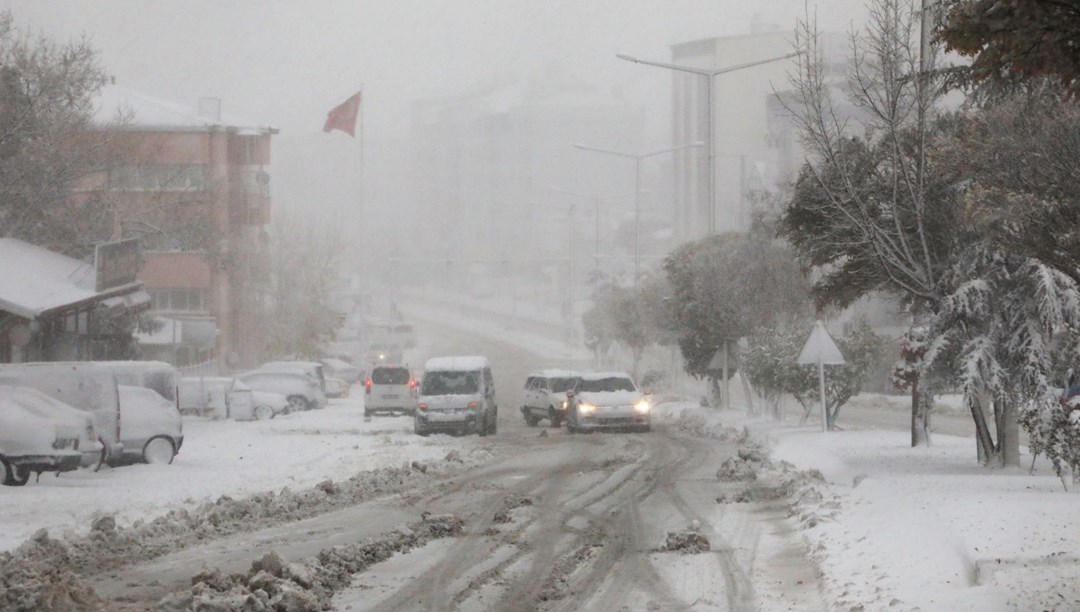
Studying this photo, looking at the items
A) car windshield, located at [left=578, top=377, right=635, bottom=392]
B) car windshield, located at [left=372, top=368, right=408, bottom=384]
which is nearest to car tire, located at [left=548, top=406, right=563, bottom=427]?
car windshield, located at [left=578, top=377, right=635, bottom=392]

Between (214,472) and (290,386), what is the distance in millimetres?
27599

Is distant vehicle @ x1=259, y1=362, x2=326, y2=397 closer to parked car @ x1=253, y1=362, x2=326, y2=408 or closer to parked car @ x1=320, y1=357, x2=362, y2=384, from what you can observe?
parked car @ x1=253, y1=362, x2=326, y2=408

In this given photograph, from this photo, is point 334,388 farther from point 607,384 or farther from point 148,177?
point 607,384

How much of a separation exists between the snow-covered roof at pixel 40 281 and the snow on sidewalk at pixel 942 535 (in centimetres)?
1703

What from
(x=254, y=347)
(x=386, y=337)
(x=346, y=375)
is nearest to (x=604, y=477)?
(x=254, y=347)

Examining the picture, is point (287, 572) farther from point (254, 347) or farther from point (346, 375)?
point (346, 375)

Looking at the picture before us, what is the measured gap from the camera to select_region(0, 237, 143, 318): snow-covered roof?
1172 inches

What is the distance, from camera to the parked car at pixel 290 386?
50000mm

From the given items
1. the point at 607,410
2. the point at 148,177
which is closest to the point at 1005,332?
the point at 607,410

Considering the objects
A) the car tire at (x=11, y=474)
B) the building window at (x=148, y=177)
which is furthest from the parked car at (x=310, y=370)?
the car tire at (x=11, y=474)

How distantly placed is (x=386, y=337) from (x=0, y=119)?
189 ft

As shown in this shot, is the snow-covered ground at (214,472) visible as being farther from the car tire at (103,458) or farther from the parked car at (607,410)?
the parked car at (607,410)

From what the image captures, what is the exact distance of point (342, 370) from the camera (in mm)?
78938

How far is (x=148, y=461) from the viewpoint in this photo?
Answer: 2402 cm
